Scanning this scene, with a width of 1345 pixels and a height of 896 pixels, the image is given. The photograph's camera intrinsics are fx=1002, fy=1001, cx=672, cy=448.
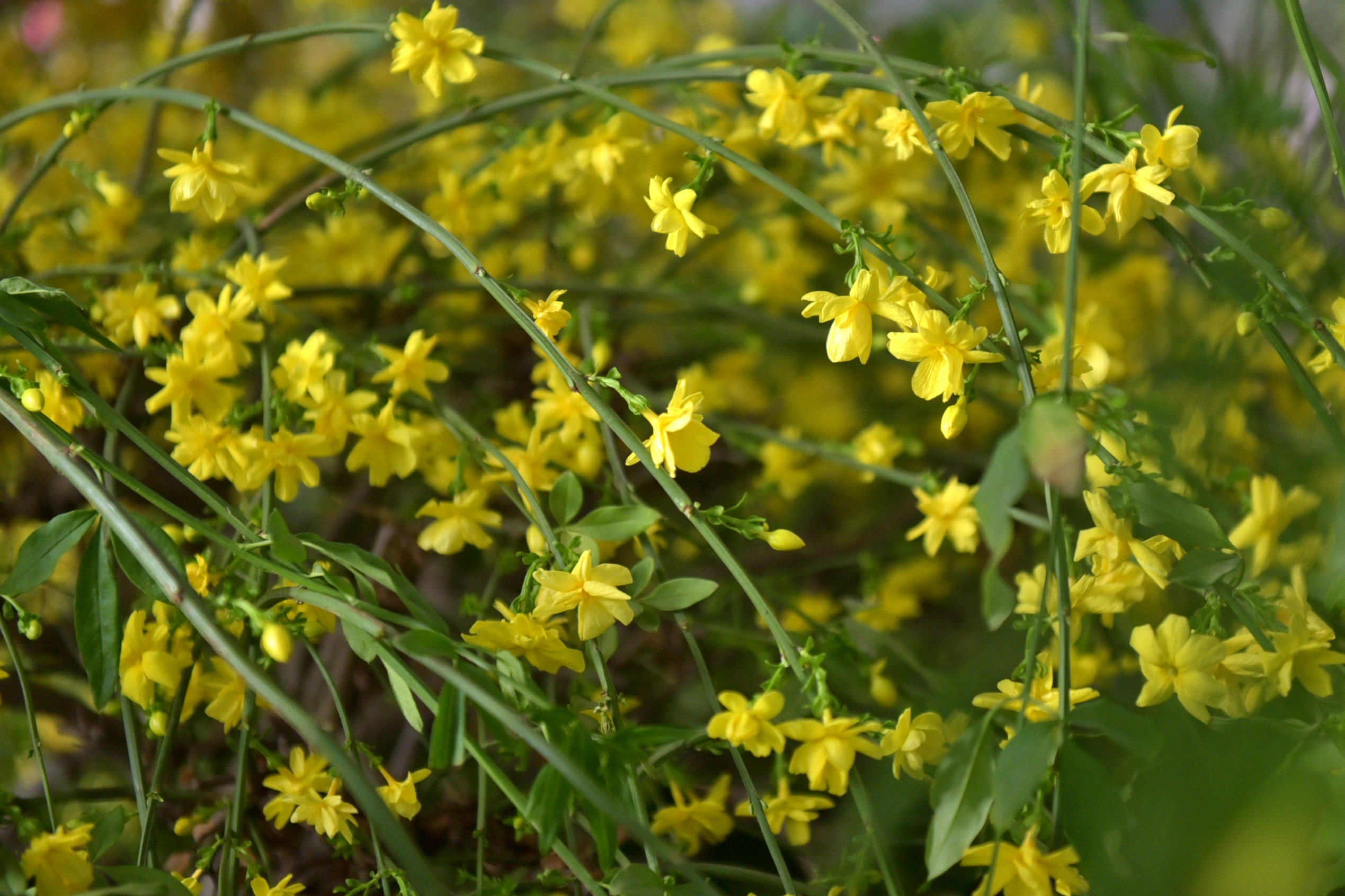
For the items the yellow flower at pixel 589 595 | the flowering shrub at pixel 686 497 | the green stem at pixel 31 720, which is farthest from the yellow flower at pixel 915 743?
the green stem at pixel 31 720

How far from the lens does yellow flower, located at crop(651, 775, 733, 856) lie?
45cm

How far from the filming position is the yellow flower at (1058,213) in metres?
0.41

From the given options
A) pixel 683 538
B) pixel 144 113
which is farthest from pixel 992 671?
pixel 144 113

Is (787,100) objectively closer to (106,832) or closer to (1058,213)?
(1058,213)

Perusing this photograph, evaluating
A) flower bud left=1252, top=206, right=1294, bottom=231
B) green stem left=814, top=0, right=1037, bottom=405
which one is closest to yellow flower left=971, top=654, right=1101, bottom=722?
green stem left=814, top=0, right=1037, bottom=405

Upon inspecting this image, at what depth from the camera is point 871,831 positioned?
376 millimetres

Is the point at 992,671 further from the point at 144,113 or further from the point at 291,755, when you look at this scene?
the point at 144,113

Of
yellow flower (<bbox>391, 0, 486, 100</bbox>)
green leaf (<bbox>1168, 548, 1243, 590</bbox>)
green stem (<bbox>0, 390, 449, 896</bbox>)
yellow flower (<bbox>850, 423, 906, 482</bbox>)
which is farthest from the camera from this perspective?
yellow flower (<bbox>850, 423, 906, 482</bbox>)

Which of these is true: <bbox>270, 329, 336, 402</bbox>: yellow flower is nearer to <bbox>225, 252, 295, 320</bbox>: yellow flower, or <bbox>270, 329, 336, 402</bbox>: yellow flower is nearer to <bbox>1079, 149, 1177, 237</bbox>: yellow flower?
<bbox>225, 252, 295, 320</bbox>: yellow flower

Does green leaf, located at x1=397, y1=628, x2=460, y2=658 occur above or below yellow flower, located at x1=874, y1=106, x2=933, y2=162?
below

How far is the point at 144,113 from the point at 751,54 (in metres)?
0.77

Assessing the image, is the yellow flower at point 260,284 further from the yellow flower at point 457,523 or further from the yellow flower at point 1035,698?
the yellow flower at point 1035,698

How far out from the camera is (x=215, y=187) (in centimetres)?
47

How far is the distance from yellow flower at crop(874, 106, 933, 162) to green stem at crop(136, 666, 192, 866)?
39cm
